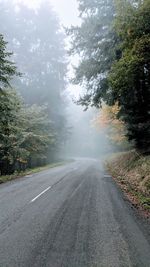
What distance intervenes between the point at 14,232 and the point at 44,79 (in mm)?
40746

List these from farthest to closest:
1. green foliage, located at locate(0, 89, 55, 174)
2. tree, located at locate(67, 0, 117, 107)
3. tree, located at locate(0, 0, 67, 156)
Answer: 1. tree, located at locate(0, 0, 67, 156)
2. tree, located at locate(67, 0, 117, 107)
3. green foliage, located at locate(0, 89, 55, 174)

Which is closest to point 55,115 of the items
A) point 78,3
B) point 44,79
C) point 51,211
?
point 44,79

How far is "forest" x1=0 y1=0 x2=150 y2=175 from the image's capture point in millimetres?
11180

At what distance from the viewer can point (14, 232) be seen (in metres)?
6.45

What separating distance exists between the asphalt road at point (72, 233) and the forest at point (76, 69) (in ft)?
17.4

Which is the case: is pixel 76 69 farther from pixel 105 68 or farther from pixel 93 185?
pixel 93 185

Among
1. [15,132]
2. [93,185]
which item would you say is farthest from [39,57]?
[93,185]

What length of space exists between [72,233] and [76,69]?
1684 centimetres

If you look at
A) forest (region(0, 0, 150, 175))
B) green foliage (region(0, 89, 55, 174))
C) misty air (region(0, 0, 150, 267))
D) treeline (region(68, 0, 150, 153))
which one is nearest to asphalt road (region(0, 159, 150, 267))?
misty air (region(0, 0, 150, 267))

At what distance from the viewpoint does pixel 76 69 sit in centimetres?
2166

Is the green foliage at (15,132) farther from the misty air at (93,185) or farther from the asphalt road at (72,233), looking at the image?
the asphalt road at (72,233)

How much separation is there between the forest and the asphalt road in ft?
17.4

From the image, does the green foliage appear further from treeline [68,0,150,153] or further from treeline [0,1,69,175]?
treeline [0,1,69,175]

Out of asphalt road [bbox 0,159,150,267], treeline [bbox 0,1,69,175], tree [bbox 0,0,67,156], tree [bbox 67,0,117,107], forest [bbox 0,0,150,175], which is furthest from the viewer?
tree [bbox 0,0,67,156]
